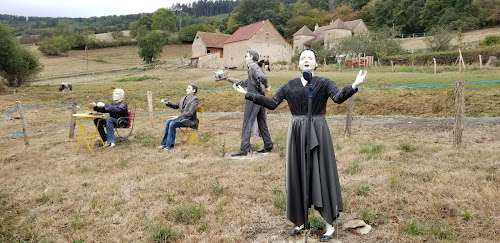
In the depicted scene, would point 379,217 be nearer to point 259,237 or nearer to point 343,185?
point 343,185

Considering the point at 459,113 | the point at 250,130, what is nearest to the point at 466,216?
the point at 459,113

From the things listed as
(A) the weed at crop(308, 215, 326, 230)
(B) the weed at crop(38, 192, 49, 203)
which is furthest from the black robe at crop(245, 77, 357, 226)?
(B) the weed at crop(38, 192, 49, 203)

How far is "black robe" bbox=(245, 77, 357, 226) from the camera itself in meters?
3.45

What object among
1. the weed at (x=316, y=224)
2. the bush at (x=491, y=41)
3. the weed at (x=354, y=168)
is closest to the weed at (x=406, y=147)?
the weed at (x=354, y=168)

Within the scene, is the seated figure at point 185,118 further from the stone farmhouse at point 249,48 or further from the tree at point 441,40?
the stone farmhouse at point 249,48

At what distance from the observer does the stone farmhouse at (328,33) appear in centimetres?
5833

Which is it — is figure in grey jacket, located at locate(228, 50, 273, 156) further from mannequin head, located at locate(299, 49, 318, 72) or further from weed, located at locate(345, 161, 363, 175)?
mannequin head, located at locate(299, 49, 318, 72)

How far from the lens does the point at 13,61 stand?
3000 centimetres

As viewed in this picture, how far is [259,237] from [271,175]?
2002 millimetres

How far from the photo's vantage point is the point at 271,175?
569 cm

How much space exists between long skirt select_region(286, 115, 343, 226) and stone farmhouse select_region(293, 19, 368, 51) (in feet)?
179

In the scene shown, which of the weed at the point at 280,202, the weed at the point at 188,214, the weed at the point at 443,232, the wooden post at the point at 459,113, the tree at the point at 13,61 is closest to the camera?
the weed at the point at 443,232

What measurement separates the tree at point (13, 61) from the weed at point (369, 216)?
34.5 metres

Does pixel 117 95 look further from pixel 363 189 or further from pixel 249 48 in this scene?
pixel 249 48
